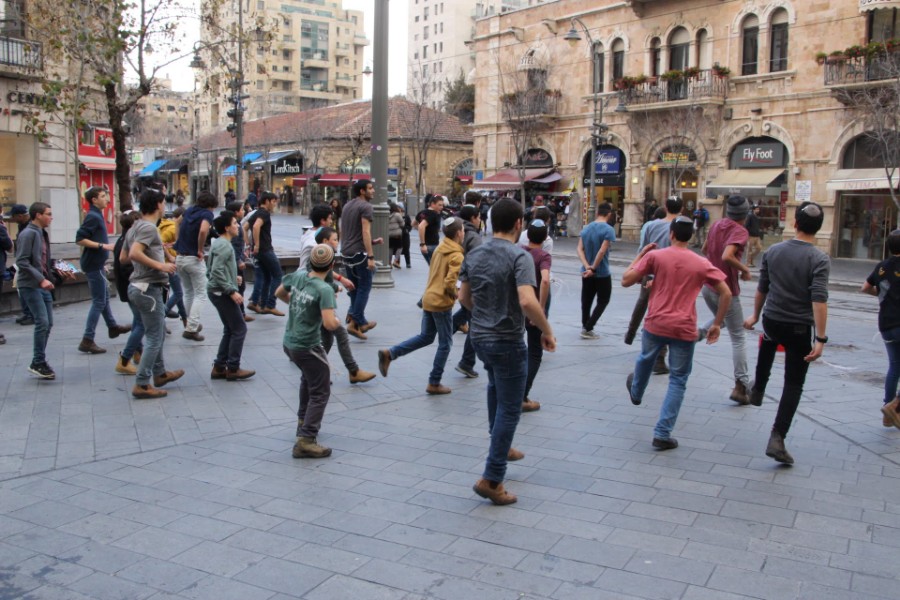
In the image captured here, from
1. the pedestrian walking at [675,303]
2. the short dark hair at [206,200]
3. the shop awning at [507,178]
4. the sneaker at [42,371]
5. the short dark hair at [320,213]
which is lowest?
the sneaker at [42,371]

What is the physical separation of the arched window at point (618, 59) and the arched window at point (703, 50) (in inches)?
138

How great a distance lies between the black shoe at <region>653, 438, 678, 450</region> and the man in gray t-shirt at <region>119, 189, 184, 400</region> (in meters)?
4.10

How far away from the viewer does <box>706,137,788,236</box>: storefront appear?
28.1 metres

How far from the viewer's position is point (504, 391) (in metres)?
4.68

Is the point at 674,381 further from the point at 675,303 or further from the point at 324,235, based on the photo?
the point at 324,235

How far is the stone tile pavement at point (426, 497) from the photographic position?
12.6ft

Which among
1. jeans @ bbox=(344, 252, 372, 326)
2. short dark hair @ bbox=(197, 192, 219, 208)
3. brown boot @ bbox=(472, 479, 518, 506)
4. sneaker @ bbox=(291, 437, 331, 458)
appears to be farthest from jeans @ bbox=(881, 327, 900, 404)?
short dark hair @ bbox=(197, 192, 219, 208)

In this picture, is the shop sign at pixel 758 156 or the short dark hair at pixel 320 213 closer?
the short dark hair at pixel 320 213

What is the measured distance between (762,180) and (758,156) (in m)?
1.17

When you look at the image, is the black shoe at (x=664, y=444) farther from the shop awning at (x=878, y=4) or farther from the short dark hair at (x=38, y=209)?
the shop awning at (x=878, y=4)

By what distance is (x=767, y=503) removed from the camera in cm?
479

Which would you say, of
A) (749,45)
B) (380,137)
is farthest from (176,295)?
(749,45)

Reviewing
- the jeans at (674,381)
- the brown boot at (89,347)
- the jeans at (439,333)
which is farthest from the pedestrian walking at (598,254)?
the brown boot at (89,347)

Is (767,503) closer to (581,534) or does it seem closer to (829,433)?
(581,534)
